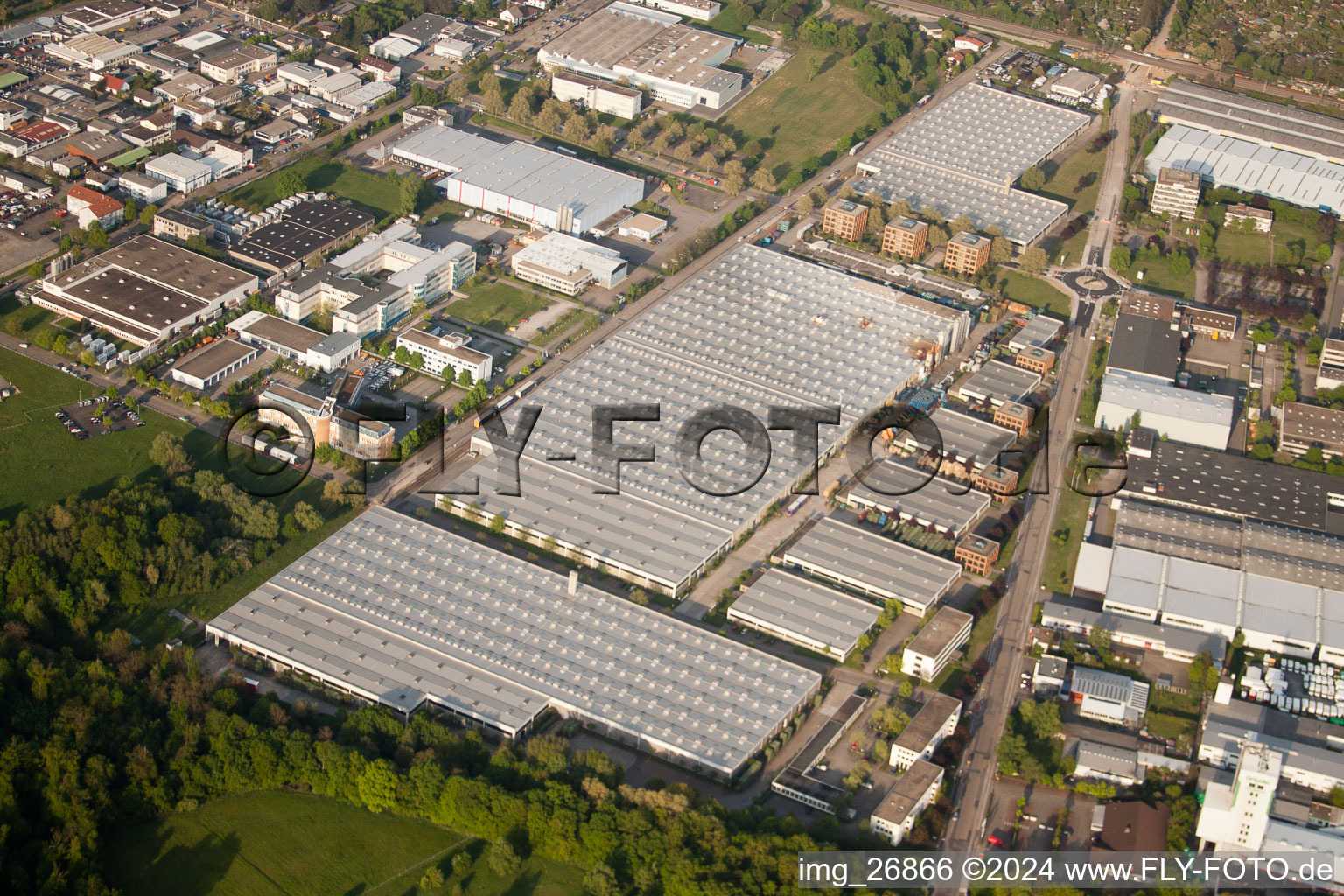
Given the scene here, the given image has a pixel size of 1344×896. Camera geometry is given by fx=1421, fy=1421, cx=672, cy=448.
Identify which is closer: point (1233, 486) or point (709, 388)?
point (1233, 486)

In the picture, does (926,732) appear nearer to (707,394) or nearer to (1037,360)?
(707,394)

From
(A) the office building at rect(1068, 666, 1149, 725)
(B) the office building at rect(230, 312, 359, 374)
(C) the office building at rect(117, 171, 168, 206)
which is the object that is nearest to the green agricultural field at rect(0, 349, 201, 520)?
Answer: (B) the office building at rect(230, 312, 359, 374)

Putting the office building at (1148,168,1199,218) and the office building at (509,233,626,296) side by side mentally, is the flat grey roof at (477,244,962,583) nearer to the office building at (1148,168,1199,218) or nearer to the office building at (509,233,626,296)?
the office building at (509,233,626,296)

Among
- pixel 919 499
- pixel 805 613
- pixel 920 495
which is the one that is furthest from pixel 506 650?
pixel 920 495

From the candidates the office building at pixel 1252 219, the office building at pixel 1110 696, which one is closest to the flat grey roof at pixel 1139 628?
the office building at pixel 1110 696

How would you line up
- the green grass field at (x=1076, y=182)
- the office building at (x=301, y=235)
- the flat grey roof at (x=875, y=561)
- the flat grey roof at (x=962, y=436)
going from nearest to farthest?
the flat grey roof at (x=875, y=561)
the flat grey roof at (x=962, y=436)
the office building at (x=301, y=235)
the green grass field at (x=1076, y=182)

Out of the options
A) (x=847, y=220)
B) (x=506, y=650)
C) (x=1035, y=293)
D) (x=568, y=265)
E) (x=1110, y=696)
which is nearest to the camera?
(x=1110, y=696)

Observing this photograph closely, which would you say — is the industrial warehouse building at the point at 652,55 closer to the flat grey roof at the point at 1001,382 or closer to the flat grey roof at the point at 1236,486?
the flat grey roof at the point at 1001,382

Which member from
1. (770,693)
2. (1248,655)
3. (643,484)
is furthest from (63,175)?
(1248,655)
